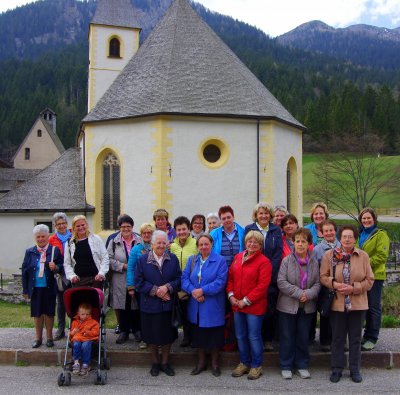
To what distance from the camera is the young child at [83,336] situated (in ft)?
19.2

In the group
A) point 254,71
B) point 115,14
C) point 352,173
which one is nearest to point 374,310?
point 115,14

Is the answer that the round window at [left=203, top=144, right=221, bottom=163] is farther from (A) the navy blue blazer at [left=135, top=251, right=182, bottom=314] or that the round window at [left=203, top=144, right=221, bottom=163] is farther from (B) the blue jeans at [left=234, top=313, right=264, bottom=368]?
(B) the blue jeans at [left=234, top=313, right=264, bottom=368]

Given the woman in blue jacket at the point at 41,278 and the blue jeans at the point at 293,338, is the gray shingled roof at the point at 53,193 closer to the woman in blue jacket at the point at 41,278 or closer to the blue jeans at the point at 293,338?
the woman in blue jacket at the point at 41,278

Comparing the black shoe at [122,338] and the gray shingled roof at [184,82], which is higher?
the gray shingled roof at [184,82]

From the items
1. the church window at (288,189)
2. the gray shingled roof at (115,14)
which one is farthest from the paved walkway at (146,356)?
the gray shingled roof at (115,14)

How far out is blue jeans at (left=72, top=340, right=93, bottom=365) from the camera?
19.2ft

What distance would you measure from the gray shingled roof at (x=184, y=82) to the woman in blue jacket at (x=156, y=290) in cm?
973

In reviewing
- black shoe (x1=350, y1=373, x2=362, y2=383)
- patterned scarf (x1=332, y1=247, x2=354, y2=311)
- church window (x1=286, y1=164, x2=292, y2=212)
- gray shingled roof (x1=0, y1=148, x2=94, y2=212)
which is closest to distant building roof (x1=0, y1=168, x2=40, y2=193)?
gray shingled roof (x1=0, y1=148, x2=94, y2=212)

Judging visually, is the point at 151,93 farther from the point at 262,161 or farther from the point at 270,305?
the point at 270,305

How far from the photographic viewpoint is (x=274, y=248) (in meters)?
6.18

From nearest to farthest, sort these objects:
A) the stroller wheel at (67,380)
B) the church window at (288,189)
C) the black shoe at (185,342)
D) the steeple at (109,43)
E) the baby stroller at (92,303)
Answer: the stroller wheel at (67,380)
the baby stroller at (92,303)
the black shoe at (185,342)
the church window at (288,189)
the steeple at (109,43)

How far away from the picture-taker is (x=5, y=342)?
6945mm

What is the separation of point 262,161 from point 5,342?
1079 cm

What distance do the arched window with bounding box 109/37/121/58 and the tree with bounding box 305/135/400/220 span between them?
50.3 ft
